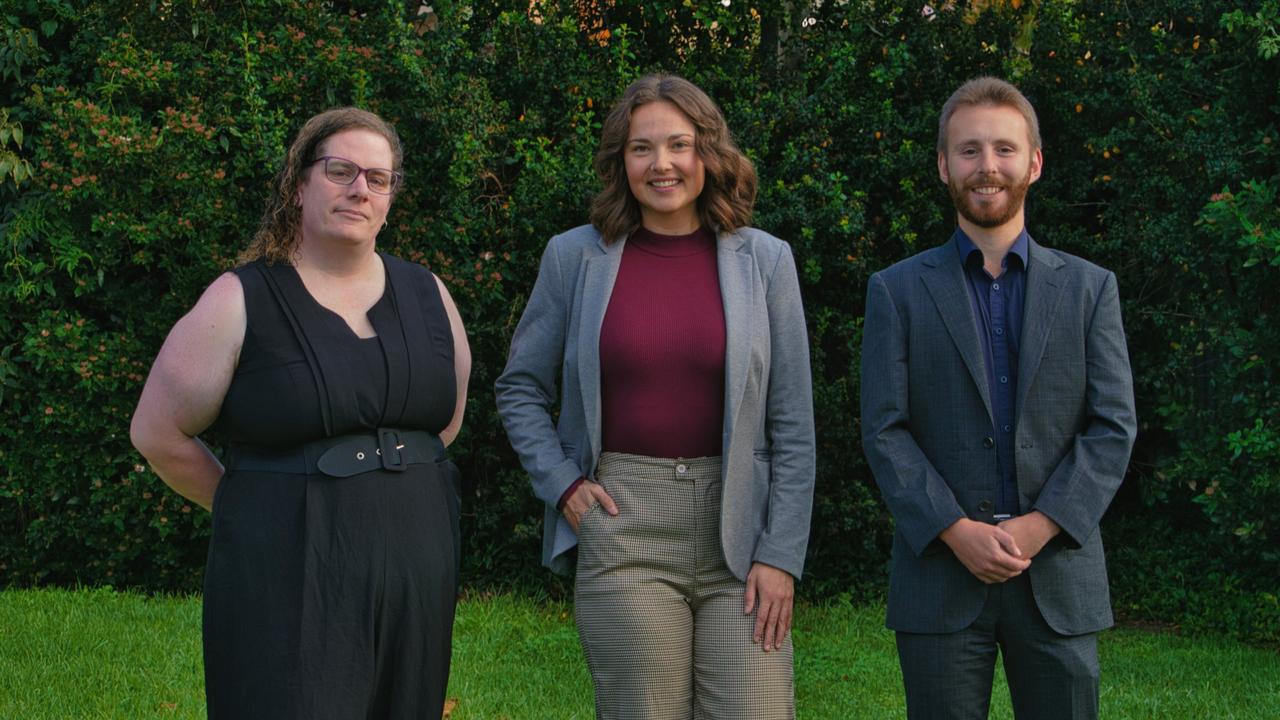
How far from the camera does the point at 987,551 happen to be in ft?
9.67

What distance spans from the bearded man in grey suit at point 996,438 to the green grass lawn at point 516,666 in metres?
2.58

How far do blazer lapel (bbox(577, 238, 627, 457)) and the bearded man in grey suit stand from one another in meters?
0.71

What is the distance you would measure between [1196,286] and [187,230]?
5739mm

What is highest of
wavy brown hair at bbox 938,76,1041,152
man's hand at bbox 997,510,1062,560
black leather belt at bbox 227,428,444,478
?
wavy brown hair at bbox 938,76,1041,152

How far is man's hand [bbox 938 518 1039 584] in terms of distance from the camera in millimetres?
2945

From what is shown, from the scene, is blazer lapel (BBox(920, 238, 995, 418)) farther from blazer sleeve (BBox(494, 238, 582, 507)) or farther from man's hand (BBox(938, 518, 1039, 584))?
blazer sleeve (BBox(494, 238, 582, 507))

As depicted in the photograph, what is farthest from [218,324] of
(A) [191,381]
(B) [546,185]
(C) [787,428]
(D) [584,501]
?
(B) [546,185]

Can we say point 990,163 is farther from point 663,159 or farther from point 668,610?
point 668,610

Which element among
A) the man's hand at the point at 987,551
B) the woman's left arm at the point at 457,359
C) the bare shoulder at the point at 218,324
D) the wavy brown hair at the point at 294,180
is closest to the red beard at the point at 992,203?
the man's hand at the point at 987,551

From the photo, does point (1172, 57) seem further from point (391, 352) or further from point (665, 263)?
point (391, 352)

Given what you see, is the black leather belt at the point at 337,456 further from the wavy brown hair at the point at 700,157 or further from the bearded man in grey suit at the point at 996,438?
the bearded man in grey suit at the point at 996,438

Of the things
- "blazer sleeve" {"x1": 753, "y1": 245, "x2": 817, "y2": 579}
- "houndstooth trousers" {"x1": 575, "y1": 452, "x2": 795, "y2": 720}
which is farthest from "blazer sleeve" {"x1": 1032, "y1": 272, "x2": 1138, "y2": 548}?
"houndstooth trousers" {"x1": 575, "y1": 452, "x2": 795, "y2": 720}

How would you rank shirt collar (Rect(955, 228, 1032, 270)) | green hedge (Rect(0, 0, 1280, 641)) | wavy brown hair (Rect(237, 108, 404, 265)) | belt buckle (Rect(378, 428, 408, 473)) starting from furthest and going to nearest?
green hedge (Rect(0, 0, 1280, 641)), shirt collar (Rect(955, 228, 1032, 270)), wavy brown hair (Rect(237, 108, 404, 265)), belt buckle (Rect(378, 428, 408, 473))

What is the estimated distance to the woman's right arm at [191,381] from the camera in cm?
290
